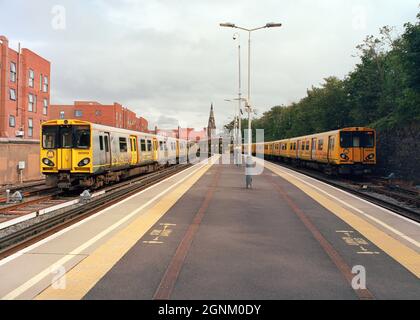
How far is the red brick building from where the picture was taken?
4150cm

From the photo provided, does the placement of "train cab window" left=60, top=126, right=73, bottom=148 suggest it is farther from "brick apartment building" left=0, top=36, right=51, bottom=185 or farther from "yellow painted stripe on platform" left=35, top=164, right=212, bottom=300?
"brick apartment building" left=0, top=36, right=51, bottom=185

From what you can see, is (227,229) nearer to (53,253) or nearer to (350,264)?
(350,264)

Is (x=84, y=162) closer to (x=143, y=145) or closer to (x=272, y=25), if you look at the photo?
(x=143, y=145)

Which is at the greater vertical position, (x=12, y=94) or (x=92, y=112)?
(x=92, y=112)

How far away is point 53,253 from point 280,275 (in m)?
3.99

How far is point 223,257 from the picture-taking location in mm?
6902

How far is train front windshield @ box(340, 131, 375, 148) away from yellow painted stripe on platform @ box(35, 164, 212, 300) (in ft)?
51.9

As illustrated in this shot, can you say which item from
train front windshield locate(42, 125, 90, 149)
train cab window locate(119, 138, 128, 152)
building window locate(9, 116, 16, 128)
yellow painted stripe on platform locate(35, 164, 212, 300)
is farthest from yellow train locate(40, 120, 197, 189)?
building window locate(9, 116, 16, 128)

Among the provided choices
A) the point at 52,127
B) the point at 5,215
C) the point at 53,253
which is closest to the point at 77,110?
the point at 52,127

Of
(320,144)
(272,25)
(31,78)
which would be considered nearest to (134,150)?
(272,25)

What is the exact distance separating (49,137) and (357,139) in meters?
17.0

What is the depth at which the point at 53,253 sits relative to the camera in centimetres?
704
